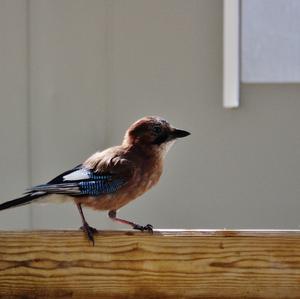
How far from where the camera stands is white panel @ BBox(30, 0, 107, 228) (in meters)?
6.01

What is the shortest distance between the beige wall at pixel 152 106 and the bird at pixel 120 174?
1.84 meters

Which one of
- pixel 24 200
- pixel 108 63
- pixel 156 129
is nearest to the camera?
pixel 24 200

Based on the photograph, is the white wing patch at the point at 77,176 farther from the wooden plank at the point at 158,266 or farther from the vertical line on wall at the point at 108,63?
the vertical line on wall at the point at 108,63

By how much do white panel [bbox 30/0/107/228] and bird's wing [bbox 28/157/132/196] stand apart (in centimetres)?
199

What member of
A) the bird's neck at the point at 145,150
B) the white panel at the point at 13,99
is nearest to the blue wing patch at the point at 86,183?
the bird's neck at the point at 145,150

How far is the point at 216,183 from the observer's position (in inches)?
239

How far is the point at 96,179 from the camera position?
4020 mm

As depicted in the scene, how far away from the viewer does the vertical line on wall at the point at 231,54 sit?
5844 mm

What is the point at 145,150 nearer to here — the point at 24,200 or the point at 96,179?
the point at 96,179

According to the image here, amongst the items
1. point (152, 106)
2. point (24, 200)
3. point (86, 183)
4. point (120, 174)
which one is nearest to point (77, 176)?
point (86, 183)

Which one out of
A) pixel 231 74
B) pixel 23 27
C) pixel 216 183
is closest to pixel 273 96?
pixel 231 74

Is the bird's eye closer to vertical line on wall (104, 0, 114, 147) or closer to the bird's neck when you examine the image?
the bird's neck

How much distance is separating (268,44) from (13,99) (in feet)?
6.15

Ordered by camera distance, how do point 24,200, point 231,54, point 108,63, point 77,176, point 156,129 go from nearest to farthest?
point 24,200 → point 77,176 → point 156,129 → point 231,54 → point 108,63
